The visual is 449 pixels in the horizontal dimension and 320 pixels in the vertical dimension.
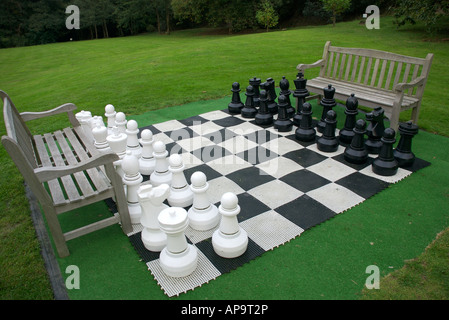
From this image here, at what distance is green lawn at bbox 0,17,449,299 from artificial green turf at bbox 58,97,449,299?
0.68 feet

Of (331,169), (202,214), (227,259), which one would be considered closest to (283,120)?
(331,169)

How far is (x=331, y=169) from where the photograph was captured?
3.32 m

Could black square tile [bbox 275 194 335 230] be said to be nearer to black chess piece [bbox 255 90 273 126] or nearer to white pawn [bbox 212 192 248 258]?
white pawn [bbox 212 192 248 258]

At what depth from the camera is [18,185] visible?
11.1ft

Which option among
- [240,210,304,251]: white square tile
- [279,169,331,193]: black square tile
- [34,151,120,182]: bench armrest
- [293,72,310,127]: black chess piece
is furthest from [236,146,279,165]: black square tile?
[34,151,120,182]: bench armrest

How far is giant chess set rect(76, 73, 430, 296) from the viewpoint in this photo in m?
2.22

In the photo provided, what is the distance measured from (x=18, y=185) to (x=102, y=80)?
510cm

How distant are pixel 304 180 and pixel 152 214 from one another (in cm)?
157

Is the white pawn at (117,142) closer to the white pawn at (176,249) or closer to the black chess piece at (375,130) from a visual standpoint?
the white pawn at (176,249)

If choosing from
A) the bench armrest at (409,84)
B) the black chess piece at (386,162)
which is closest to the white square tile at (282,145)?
the black chess piece at (386,162)

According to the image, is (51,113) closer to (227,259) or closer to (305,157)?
(227,259)

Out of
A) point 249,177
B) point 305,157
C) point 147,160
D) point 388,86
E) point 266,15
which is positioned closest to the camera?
point 249,177

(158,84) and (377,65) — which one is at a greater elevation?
(377,65)
